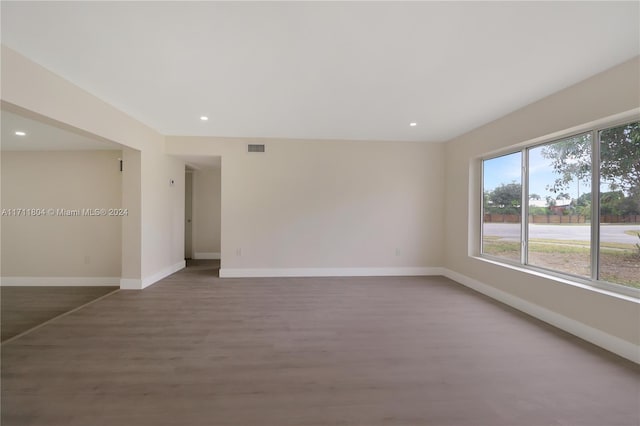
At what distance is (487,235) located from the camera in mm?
4152

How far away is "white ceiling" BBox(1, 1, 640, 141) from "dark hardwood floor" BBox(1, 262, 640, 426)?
8.71ft

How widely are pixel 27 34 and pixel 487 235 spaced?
588cm

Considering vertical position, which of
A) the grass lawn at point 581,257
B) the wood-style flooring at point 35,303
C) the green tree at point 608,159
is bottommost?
the wood-style flooring at point 35,303

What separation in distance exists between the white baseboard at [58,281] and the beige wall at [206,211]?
2462 millimetres

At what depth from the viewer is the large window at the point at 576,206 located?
235 centimetres

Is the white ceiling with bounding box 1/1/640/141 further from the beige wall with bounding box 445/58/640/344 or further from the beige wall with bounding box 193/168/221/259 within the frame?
the beige wall with bounding box 193/168/221/259

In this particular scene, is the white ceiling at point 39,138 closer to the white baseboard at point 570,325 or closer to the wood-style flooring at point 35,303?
the wood-style flooring at point 35,303

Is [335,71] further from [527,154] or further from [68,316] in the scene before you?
[68,316]

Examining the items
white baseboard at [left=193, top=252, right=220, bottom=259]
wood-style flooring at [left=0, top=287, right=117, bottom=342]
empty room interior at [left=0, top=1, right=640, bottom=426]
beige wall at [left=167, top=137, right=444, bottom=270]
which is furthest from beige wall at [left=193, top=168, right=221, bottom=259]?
wood-style flooring at [left=0, top=287, right=117, bottom=342]

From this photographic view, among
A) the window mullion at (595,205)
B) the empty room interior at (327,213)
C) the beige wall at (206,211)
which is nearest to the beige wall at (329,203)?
the empty room interior at (327,213)

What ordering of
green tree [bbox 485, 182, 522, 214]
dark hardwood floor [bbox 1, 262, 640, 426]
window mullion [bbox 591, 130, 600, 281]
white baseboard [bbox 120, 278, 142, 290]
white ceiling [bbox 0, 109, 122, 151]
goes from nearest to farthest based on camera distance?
dark hardwood floor [bbox 1, 262, 640, 426], window mullion [bbox 591, 130, 600, 281], white ceiling [bbox 0, 109, 122, 151], green tree [bbox 485, 182, 522, 214], white baseboard [bbox 120, 278, 142, 290]

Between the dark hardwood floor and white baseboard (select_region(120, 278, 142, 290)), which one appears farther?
white baseboard (select_region(120, 278, 142, 290))

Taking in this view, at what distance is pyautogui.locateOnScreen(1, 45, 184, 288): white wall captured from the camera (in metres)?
2.16

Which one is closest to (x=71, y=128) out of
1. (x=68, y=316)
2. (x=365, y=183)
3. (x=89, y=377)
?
(x=68, y=316)
